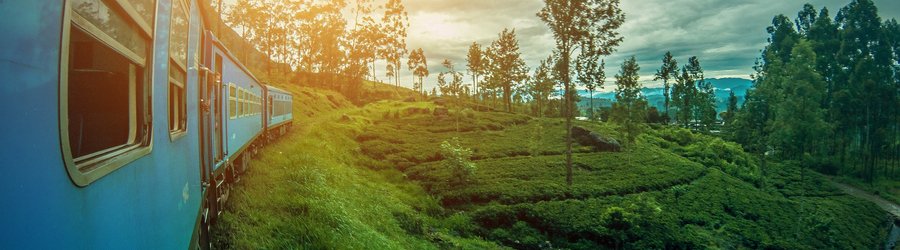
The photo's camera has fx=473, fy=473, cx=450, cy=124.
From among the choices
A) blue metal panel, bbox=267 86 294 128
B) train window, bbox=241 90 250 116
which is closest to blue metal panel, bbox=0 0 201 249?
train window, bbox=241 90 250 116

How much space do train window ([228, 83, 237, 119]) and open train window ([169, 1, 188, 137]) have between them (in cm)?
534

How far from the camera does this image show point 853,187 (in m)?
37.0

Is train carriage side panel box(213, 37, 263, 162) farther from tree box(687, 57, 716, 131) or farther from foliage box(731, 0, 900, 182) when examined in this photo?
tree box(687, 57, 716, 131)

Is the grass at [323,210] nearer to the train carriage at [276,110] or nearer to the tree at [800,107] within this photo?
the train carriage at [276,110]

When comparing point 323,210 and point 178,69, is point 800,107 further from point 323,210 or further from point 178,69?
point 178,69

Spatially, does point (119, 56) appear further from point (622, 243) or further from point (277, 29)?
point (277, 29)

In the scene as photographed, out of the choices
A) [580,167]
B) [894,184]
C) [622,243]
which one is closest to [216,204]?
[622,243]

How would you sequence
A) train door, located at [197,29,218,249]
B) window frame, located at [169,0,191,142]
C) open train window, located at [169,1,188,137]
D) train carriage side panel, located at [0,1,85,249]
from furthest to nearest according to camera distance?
train door, located at [197,29,218,249]
open train window, located at [169,1,188,137]
window frame, located at [169,0,191,142]
train carriage side panel, located at [0,1,85,249]

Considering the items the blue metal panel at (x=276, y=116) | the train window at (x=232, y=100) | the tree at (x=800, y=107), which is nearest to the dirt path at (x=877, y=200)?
the tree at (x=800, y=107)

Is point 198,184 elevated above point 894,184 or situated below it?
above

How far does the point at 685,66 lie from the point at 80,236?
74869mm

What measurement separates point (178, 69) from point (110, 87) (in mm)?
1617

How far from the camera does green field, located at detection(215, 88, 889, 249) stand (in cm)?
886

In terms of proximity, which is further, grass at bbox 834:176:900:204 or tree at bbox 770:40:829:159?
grass at bbox 834:176:900:204
